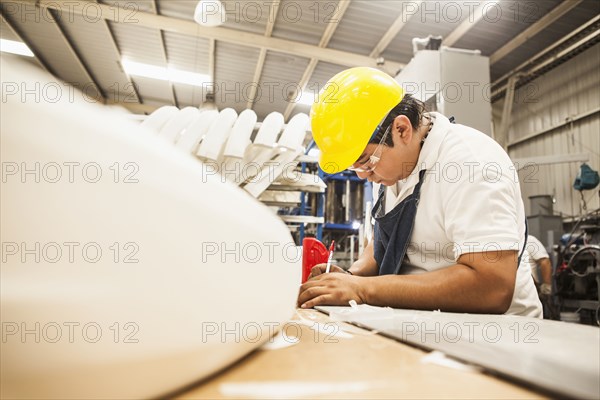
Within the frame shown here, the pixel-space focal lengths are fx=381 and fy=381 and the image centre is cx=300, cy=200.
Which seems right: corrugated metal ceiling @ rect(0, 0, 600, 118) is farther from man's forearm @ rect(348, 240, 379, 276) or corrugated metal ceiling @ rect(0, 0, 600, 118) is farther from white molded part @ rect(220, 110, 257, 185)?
man's forearm @ rect(348, 240, 379, 276)

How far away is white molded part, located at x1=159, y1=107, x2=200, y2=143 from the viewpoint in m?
2.59

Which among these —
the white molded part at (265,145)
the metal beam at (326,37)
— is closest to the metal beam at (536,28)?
the metal beam at (326,37)

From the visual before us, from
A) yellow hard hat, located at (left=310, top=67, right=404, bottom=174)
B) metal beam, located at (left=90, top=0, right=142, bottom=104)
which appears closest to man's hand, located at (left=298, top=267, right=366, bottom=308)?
yellow hard hat, located at (left=310, top=67, right=404, bottom=174)

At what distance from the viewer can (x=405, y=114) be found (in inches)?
56.4

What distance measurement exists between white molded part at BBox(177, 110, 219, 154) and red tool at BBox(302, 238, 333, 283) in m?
1.13

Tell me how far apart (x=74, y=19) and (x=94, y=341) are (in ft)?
24.1

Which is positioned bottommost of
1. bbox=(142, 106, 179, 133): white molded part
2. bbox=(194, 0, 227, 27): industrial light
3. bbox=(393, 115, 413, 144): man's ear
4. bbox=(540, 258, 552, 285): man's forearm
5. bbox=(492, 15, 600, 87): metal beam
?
bbox=(540, 258, 552, 285): man's forearm

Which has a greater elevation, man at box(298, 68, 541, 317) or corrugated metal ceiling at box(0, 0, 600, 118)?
corrugated metal ceiling at box(0, 0, 600, 118)

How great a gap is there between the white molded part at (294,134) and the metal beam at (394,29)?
325 centimetres

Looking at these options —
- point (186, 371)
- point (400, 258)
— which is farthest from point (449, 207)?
point (186, 371)

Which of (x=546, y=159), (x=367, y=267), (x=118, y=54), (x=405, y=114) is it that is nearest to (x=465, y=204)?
(x=405, y=114)

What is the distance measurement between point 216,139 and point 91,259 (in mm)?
2217

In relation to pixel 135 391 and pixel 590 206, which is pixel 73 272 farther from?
pixel 590 206

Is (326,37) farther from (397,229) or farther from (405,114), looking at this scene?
(397,229)
